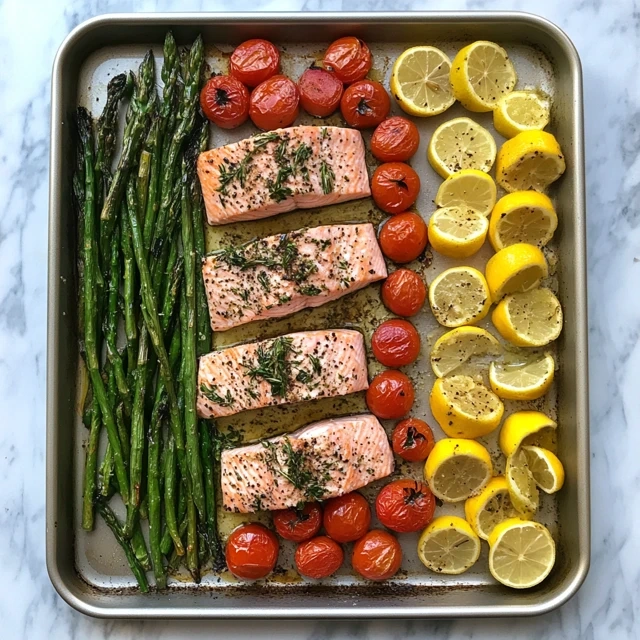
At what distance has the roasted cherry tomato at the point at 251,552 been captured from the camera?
3.88 m

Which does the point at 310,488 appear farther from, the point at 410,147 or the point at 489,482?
the point at 410,147

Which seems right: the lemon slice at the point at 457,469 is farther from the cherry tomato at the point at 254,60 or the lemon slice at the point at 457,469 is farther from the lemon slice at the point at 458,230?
the cherry tomato at the point at 254,60

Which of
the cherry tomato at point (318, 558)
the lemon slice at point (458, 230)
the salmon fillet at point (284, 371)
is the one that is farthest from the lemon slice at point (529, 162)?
the cherry tomato at point (318, 558)

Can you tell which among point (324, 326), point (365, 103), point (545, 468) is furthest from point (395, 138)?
point (545, 468)

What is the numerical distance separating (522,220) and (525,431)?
1.18 m

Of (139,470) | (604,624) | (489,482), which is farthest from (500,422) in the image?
(139,470)

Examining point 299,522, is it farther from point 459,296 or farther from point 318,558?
point 459,296

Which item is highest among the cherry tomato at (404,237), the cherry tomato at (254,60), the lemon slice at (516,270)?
the cherry tomato at (254,60)

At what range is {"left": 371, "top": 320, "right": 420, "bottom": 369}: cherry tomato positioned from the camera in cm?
390

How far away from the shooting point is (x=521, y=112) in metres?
3.96

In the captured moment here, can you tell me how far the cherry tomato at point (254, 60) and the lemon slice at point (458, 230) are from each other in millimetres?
1279

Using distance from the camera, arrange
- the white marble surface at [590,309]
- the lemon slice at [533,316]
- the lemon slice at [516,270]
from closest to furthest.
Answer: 1. the lemon slice at [516,270]
2. the lemon slice at [533,316]
3. the white marble surface at [590,309]

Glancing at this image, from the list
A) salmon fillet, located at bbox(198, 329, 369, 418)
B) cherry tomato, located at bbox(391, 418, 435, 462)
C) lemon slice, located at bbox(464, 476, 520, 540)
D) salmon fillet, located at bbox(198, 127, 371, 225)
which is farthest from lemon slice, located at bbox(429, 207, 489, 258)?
lemon slice, located at bbox(464, 476, 520, 540)

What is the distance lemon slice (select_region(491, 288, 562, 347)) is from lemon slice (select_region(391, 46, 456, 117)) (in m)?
1.19
